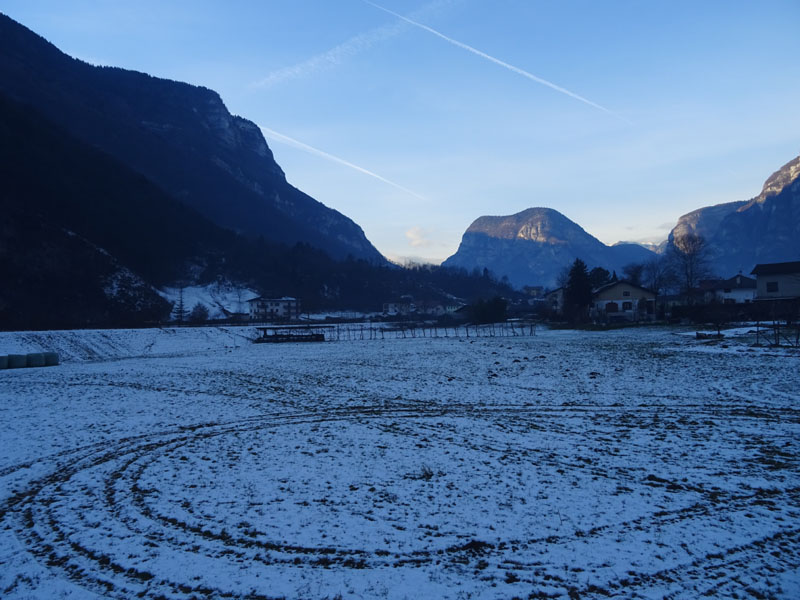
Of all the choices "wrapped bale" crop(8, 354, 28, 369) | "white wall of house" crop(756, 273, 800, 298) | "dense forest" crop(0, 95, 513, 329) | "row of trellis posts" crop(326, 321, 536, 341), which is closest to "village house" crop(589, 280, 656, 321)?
"row of trellis posts" crop(326, 321, 536, 341)

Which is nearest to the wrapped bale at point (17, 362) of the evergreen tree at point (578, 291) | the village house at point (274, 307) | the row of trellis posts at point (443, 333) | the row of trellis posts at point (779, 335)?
the row of trellis posts at point (443, 333)

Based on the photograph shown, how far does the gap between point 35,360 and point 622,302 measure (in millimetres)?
77705

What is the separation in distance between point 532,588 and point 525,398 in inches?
466

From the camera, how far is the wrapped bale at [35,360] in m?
34.8

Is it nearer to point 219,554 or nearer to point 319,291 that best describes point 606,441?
point 219,554

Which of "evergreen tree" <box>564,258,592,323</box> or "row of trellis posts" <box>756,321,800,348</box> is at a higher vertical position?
"evergreen tree" <box>564,258,592,323</box>

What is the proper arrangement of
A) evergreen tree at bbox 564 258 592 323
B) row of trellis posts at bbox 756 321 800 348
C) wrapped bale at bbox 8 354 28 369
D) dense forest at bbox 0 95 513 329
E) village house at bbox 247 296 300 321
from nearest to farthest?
row of trellis posts at bbox 756 321 800 348 < wrapped bale at bbox 8 354 28 369 < evergreen tree at bbox 564 258 592 323 < dense forest at bbox 0 95 513 329 < village house at bbox 247 296 300 321

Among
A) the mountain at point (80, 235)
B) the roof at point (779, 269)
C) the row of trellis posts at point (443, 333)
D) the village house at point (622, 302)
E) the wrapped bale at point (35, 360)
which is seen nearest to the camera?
the wrapped bale at point (35, 360)

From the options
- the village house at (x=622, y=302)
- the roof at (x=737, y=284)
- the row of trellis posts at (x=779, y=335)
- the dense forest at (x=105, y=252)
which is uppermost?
the dense forest at (x=105, y=252)

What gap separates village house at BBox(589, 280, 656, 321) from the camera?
71.8m

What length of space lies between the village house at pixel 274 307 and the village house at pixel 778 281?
102580mm

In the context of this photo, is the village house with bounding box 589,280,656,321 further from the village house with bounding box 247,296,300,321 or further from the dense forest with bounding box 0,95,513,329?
the village house with bounding box 247,296,300,321

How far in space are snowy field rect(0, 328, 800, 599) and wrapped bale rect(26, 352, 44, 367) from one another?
2184 centimetres

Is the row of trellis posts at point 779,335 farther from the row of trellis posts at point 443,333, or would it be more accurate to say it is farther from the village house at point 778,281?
the village house at point 778,281
